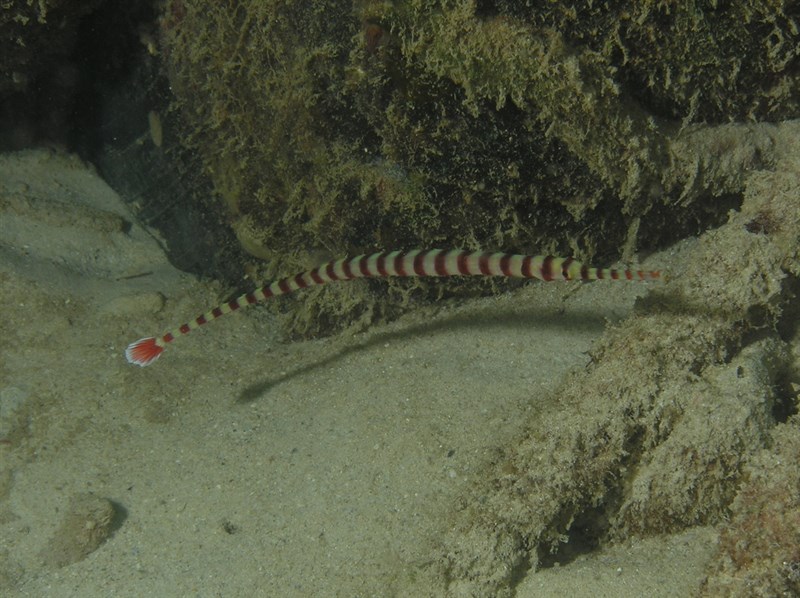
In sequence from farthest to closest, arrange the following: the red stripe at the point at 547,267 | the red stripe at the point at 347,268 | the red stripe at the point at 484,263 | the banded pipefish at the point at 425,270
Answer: the red stripe at the point at 347,268
the red stripe at the point at 484,263
the red stripe at the point at 547,267
the banded pipefish at the point at 425,270

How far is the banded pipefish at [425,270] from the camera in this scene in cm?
352

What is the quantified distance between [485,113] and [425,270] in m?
1.10

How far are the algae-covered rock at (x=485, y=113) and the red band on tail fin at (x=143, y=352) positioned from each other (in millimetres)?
1486

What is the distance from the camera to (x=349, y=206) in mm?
4574

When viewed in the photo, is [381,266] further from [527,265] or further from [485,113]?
[485,113]

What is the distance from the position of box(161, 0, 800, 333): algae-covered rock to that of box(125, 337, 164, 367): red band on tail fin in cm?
149

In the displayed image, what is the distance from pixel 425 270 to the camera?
4.18 meters


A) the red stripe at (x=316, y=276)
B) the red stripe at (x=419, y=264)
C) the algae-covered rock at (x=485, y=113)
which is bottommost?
the red stripe at (x=316, y=276)

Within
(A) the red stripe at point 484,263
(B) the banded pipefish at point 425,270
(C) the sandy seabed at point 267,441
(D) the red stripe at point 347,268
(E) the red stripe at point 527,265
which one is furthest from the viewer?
(D) the red stripe at point 347,268

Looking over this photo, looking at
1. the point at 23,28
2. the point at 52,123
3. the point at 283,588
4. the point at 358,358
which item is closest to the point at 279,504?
the point at 283,588

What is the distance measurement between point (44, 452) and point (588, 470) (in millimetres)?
3682

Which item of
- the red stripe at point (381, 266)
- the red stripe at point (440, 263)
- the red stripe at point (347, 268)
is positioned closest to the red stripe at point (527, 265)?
the red stripe at point (440, 263)

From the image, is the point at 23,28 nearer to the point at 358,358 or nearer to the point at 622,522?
the point at 358,358

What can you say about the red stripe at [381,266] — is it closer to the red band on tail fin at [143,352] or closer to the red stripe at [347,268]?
the red stripe at [347,268]
